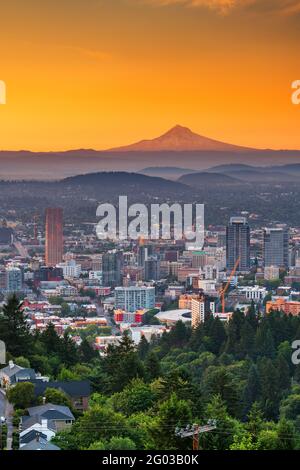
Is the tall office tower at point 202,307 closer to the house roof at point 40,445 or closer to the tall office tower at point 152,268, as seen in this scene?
the tall office tower at point 152,268

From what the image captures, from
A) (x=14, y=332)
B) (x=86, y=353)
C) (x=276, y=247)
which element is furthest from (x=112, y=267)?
(x=14, y=332)

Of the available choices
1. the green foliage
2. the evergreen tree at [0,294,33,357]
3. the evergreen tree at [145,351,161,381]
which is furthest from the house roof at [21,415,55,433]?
the evergreen tree at [145,351,161,381]

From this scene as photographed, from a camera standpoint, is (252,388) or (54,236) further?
(54,236)

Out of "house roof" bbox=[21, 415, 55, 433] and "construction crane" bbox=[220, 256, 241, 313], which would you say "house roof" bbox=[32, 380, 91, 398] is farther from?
"construction crane" bbox=[220, 256, 241, 313]

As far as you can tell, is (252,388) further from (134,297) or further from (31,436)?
(134,297)

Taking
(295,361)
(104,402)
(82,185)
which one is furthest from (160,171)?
(104,402)

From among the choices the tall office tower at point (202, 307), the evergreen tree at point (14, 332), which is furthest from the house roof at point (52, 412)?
the tall office tower at point (202, 307)
